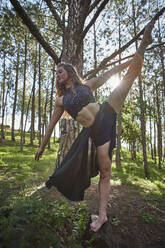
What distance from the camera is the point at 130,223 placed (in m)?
2.81

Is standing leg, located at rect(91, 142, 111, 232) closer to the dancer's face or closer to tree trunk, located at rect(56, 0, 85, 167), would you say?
the dancer's face

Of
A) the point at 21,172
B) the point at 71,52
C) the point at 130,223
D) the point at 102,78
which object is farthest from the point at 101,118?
the point at 21,172

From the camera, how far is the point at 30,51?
1345 centimetres

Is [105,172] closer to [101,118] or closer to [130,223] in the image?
[101,118]

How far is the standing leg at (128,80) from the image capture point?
2311 mm

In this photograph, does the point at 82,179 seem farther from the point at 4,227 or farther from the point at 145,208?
the point at 145,208

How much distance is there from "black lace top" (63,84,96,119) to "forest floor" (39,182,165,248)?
174 cm

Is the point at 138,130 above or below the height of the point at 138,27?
below

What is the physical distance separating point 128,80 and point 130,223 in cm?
246

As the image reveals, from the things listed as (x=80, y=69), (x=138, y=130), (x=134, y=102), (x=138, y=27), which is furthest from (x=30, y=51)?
(x=138, y=130)

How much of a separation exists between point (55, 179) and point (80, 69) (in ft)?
9.90

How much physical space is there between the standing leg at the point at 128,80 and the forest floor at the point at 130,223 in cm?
178

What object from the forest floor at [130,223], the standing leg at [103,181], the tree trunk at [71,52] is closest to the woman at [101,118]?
the standing leg at [103,181]

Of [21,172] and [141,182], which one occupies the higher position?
[21,172]
